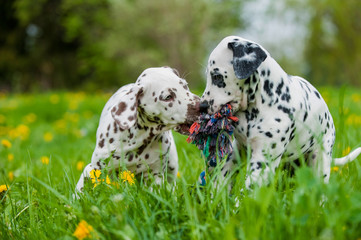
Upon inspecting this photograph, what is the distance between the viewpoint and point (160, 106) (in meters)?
3.14

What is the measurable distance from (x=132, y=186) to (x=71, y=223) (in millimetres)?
458

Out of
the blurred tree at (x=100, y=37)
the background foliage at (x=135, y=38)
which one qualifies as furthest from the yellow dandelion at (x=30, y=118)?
the blurred tree at (x=100, y=37)

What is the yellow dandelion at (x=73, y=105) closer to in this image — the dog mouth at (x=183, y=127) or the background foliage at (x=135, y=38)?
the dog mouth at (x=183, y=127)

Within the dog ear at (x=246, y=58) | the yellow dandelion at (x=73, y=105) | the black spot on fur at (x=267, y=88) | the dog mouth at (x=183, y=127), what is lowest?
the yellow dandelion at (x=73, y=105)

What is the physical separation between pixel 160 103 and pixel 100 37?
94.0ft

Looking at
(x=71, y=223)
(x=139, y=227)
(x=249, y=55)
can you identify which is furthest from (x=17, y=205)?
(x=249, y=55)

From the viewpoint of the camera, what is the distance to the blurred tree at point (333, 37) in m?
25.5

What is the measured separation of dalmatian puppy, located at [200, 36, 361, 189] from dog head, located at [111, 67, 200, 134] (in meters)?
0.26

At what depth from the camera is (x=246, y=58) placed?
8.56 ft

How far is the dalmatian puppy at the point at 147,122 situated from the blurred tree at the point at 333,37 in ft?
77.8

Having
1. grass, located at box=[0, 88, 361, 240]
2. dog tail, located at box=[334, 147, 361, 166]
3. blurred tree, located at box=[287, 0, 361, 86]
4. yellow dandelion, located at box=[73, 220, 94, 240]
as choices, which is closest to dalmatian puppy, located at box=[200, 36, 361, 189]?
grass, located at box=[0, 88, 361, 240]

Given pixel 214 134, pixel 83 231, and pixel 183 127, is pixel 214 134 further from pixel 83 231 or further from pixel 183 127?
pixel 83 231

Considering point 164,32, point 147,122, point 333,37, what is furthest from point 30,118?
point 333,37

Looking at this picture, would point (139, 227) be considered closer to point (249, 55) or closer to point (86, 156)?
point (249, 55)
